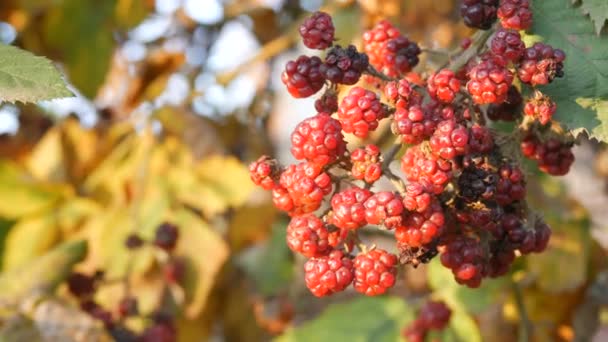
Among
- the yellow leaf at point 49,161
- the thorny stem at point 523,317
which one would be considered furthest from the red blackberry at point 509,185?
the yellow leaf at point 49,161

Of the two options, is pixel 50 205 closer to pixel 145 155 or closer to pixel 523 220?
pixel 145 155

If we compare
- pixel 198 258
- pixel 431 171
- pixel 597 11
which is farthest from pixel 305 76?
pixel 198 258

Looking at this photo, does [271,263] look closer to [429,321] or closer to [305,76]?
[429,321]

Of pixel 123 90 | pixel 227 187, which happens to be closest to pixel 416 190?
pixel 227 187

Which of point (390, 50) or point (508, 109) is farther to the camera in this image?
point (390, 50)

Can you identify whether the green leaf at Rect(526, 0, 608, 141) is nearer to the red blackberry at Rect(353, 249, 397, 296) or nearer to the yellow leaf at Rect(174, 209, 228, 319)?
the red blackberry at Rect(353, 249, 397, 296)

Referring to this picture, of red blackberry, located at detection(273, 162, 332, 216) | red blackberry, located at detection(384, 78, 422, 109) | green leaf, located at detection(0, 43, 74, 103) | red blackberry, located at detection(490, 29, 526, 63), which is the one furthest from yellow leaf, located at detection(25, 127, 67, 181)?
red blackberry, located at detection(490, 29, 526, 63)

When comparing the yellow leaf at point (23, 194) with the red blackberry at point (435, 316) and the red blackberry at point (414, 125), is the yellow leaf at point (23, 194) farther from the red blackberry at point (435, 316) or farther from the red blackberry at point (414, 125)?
the red blackberry at point (414, 125)
